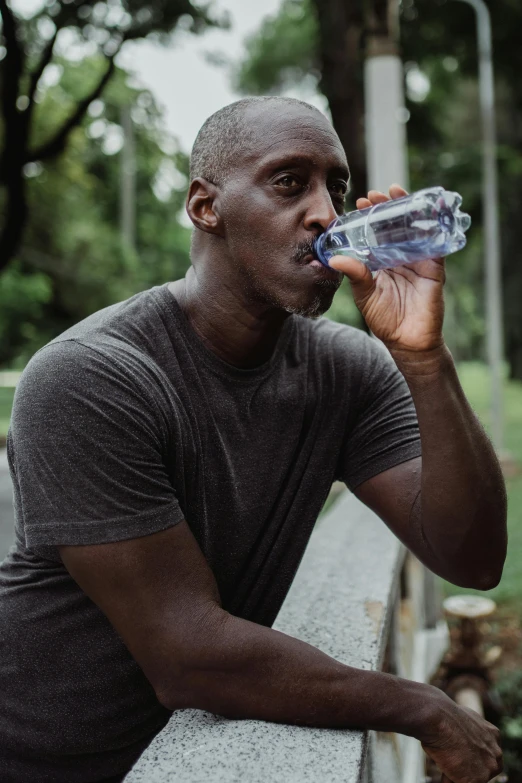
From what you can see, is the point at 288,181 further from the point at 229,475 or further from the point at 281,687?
the point at 281,687

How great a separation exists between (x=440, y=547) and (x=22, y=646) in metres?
1.05

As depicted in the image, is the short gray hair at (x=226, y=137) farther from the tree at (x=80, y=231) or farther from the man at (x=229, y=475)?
the tree at (x=80, y=231)

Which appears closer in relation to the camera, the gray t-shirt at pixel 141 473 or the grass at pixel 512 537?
the gray t-shirt at pixel 141 473

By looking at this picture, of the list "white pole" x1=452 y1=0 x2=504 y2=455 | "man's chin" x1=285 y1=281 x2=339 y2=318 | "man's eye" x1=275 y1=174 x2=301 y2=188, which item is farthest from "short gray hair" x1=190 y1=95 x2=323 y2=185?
"white pole" x1=452 y1=0 x2=504 y2=455

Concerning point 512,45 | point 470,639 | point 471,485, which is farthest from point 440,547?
point 512,45

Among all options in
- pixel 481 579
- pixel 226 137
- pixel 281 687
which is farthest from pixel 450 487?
pixel 226 137

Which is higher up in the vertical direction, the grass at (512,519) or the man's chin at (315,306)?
the man's chin at (315,306)

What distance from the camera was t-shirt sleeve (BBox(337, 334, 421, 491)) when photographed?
7.71 ft

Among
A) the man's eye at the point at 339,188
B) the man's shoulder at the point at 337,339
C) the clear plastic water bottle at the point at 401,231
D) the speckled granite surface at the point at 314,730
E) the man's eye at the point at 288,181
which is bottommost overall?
the speckled granite surface at the point at 314,730

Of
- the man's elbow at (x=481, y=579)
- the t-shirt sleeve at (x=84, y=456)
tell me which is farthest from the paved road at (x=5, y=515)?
the t-shirt sleeve at (x=84, y=456)

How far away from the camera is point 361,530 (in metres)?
3.87

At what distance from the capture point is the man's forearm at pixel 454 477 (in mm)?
2012

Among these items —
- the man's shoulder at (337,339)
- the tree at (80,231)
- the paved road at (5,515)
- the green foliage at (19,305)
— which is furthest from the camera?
the green foliage at (19,305)

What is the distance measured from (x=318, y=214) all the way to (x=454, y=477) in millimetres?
715
